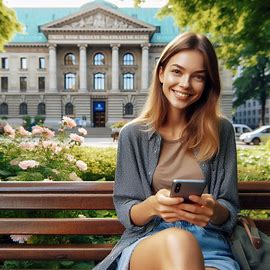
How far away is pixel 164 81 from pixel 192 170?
0.52m

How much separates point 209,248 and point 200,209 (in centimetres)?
32

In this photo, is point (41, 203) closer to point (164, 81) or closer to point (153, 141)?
point (153, 141)

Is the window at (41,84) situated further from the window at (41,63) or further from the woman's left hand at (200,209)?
the woman's left hand at (200,209)

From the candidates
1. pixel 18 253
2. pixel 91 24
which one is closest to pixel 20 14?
pixel 91 24

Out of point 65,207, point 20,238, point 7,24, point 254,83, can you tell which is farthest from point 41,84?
point 65,207

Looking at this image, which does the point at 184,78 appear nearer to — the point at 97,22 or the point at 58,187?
the point at 58,187

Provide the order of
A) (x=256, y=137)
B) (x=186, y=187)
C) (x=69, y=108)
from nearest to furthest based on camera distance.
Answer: (x=186, y=187), (x=256, y=137), (x=69, y=108)

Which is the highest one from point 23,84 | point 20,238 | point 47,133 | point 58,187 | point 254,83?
point 23,84

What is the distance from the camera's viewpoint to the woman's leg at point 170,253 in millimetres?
1878

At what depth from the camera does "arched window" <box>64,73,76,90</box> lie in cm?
5131

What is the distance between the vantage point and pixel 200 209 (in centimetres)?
203

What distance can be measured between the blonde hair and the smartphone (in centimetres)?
45

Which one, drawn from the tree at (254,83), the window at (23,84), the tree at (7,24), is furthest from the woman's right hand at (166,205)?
the window at (23,84)

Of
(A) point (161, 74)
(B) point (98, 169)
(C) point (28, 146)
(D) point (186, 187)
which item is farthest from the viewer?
(B) point (98, 169)
